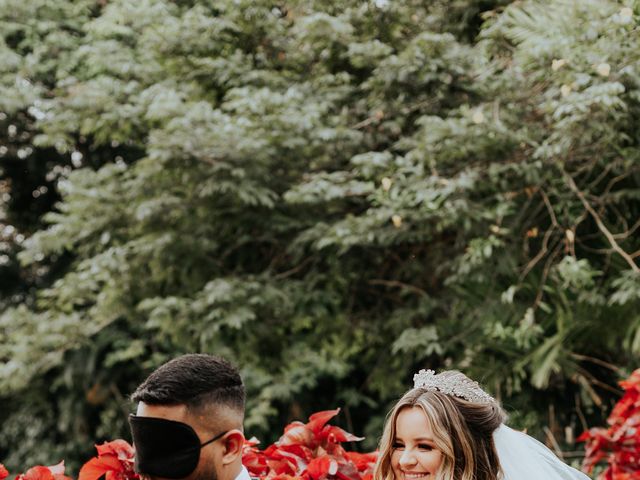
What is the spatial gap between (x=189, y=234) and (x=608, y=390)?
399 cm

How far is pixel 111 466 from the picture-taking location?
284cm

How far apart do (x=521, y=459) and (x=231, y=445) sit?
150 cm

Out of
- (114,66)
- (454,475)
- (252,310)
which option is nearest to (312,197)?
(252,310)

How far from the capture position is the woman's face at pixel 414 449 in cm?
299

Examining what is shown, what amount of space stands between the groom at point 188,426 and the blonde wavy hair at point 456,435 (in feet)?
3.50

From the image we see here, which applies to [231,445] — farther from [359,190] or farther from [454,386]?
[359,190]

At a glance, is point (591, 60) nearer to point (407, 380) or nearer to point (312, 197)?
point (312, 197)

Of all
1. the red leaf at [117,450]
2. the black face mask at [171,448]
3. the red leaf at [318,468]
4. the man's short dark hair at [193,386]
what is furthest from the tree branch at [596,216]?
the black face mask at [171,448]

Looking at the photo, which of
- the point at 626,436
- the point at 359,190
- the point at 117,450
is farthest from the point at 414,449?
the point at 359,190

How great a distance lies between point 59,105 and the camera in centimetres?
901

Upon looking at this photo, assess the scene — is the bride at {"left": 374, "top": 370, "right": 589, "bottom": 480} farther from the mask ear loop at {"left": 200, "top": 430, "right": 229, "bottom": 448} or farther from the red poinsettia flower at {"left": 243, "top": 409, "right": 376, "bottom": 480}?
the mask ear loop at {"left": 200, "top": 430, "right": 229, "bottom": 448}

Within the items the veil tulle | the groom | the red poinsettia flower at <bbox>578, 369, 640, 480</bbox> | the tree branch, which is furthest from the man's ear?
the tree branch

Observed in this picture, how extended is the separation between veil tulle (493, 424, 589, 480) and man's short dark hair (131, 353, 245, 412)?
1.39 meters

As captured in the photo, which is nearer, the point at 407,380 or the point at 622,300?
the point at 622,300
